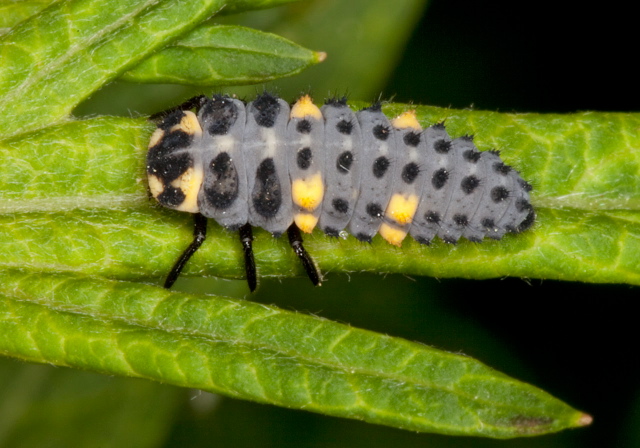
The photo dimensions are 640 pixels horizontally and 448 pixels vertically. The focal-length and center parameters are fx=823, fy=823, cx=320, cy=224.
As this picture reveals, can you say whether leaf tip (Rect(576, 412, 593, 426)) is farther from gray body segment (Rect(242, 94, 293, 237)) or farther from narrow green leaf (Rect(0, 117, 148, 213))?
narrow green leaf (Rect(0, 117, 148, 213))

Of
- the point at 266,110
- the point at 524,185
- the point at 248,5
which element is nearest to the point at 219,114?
the point at 266,110

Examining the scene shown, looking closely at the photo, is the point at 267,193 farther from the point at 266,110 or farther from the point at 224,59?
the point at 224,59

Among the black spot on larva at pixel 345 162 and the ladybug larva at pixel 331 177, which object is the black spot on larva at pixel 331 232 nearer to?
the ladybug larva at pixel 331 177

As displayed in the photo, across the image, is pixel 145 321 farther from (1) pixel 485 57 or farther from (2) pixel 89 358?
(1) pixel 485 57

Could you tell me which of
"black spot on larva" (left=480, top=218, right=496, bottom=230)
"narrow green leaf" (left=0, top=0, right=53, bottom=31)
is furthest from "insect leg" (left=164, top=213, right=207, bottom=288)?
"black spot on larva" (left=480, top=218, right=496, bottom=230)

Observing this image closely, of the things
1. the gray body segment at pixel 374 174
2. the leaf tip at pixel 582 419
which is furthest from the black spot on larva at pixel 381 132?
the leaf tip at pixel 582 419

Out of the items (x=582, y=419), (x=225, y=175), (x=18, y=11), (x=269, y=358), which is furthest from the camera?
(x=225, y=175)
